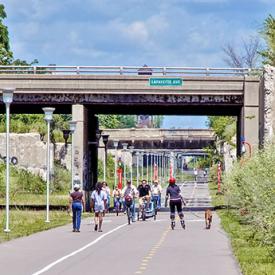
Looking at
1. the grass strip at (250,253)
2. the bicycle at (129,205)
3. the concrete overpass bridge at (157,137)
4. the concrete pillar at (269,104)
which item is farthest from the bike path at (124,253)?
the concrete overpass bridge at (157,137)

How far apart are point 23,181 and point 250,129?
28.0 metres

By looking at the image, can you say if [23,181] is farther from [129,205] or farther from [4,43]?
[129,205]

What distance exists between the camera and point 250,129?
58.2 metres

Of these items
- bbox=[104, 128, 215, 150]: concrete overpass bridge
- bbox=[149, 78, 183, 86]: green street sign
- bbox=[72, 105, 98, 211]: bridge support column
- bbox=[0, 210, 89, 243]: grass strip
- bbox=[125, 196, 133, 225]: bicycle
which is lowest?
bbox=[0, 210, 89, 243]: grass strip

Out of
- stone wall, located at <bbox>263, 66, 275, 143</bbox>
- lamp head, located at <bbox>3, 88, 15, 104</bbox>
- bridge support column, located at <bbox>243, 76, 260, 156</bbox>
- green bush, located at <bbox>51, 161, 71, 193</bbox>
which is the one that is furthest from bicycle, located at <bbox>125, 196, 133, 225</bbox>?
green bush, located at <bbox>51, 161, 71, 193</bbox>

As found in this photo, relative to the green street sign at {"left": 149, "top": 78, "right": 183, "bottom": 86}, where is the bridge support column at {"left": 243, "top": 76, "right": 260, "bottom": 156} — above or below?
below

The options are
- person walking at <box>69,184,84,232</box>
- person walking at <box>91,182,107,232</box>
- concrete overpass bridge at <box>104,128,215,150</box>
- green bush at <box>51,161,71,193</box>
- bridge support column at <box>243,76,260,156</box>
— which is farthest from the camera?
concrete overpass bridge at <box>104,128,215,150</box>

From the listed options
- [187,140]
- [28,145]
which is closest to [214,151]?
[187,140]

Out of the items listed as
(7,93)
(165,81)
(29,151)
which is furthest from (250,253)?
(29,151)

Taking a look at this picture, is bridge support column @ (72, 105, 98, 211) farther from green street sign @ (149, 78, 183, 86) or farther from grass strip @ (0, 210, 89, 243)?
grass strip @ (0, 210, 89, 243)

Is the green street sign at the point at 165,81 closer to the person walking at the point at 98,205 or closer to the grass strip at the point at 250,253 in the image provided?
the person walking at the point at 98,205

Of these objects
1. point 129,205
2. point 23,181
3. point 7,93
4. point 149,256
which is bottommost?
point 149,256

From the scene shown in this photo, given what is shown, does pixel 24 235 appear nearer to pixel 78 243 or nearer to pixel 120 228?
pixel 78 243

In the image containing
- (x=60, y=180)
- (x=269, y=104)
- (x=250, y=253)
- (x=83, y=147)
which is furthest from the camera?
(x=60, y=180)
